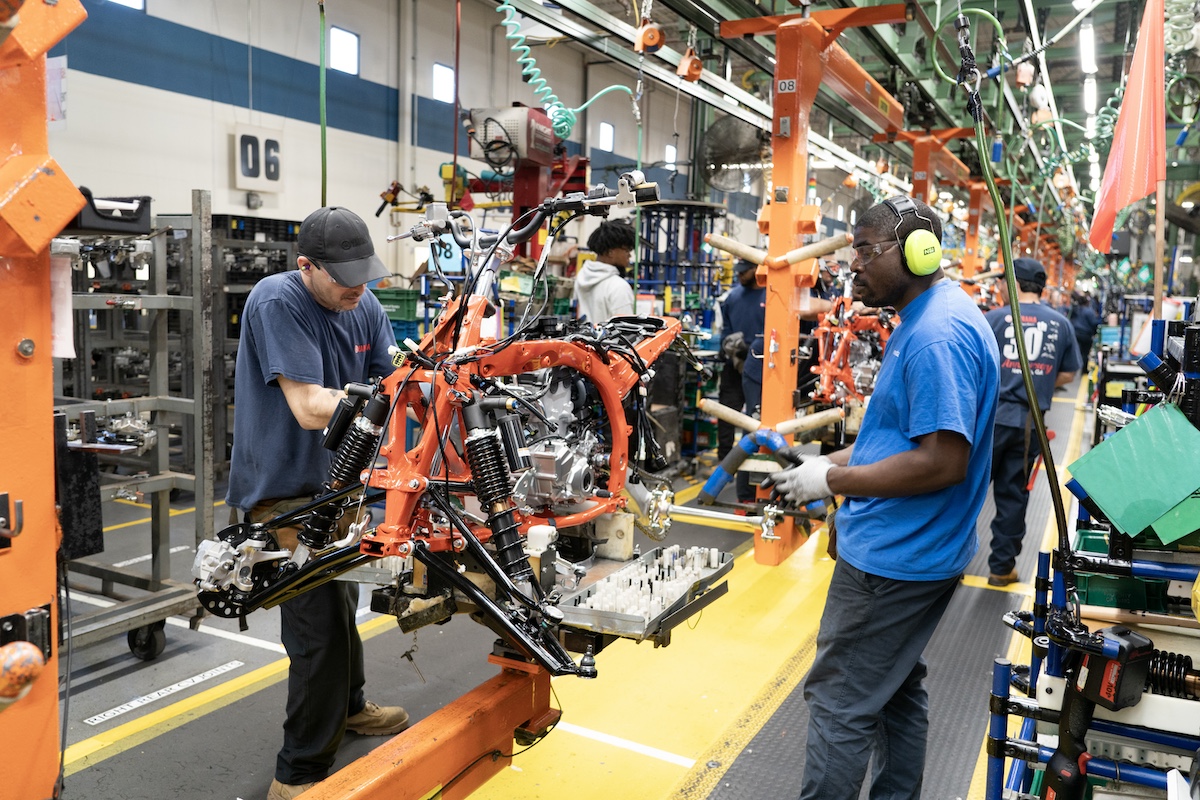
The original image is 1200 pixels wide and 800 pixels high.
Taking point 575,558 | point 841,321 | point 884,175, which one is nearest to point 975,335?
point 575,558

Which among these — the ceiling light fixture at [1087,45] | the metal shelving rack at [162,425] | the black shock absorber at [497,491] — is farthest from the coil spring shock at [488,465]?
the ceiling light fixture at [1087,45]

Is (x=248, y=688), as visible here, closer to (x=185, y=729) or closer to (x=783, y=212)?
(x=185, y=729)

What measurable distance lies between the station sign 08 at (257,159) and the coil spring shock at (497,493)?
989 cm

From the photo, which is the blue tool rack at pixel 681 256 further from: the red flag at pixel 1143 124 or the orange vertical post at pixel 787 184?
the red flag at pixel 1143 124

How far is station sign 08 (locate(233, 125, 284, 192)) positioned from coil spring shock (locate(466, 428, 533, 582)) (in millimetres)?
9892

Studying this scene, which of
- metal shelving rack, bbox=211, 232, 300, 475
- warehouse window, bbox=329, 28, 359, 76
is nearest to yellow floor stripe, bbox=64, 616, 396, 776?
metal shelving rack, bbox=211, 232, 300, 475

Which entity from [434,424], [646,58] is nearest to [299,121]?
[646,58]

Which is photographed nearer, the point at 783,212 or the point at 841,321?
the point at 783,212

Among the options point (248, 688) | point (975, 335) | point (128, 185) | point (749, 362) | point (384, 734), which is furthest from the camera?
point (128, 185)

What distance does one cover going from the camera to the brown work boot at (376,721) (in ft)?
11.5

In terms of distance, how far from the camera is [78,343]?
6.79m

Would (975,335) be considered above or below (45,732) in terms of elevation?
above

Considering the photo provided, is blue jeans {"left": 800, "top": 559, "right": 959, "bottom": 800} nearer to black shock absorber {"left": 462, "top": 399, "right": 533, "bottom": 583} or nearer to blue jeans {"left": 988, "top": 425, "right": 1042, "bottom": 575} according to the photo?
black shock absorber {"left": 462, "top": 399, "right": 533, "bottom": 583}

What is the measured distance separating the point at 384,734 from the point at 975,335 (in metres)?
2.63
